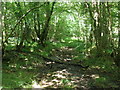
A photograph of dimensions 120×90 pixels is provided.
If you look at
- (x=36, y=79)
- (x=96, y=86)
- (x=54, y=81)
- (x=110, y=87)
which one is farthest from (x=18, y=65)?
(x=110, y=87)

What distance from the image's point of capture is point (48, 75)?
8.89 m

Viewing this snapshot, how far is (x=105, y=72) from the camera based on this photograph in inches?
368

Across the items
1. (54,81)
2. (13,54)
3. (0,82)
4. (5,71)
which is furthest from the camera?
Answer: (13,54)

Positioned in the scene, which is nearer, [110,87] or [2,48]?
[110,87]

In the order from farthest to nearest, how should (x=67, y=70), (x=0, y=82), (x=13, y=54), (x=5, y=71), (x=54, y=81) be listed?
1. (x=13, y=54)
2. (x=67, y=70)
3. (x=5, y=71)
4. (x=54, y=81)
5. (x=0, y=82)

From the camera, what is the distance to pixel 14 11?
37.5 feet

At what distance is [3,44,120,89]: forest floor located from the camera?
7359mm

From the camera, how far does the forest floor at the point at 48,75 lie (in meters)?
7.36

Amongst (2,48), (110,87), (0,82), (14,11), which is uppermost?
(14,11)

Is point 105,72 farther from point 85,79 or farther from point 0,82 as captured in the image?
point 0,82

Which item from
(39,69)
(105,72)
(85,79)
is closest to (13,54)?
(39,69)

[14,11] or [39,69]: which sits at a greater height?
[14,11]

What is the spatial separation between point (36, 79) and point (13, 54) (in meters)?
4.07

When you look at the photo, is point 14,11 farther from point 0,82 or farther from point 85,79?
point 85,79
